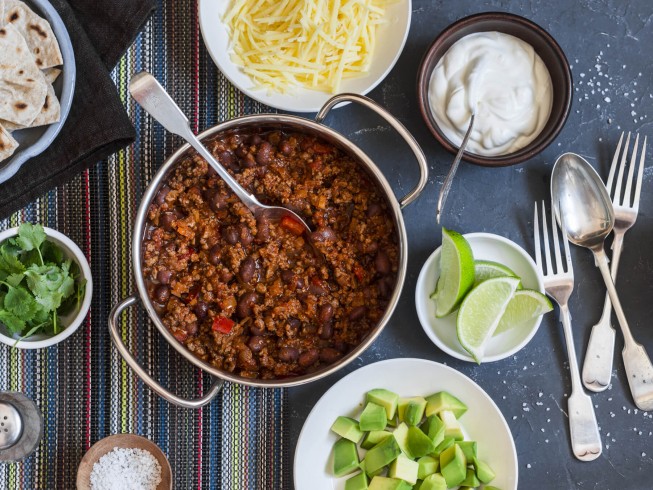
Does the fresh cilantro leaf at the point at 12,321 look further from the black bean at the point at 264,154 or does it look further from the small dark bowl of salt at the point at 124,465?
the black bean at the point at 264,154

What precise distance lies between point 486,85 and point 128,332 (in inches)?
68.5

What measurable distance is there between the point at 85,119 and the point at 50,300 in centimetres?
72

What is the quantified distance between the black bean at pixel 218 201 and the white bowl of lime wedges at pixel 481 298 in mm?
830

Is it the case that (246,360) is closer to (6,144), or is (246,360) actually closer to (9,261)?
(9,261)

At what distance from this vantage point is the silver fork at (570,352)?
10.1ft

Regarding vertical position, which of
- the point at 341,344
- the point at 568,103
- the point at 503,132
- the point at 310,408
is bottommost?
the point at 310,408

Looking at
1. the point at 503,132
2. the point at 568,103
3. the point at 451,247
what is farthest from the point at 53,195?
the point at 568,103

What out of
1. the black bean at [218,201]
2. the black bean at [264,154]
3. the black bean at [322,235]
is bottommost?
the black bean at [218,201]

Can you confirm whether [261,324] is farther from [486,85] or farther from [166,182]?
[486,85]

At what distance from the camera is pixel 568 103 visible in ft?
9.48

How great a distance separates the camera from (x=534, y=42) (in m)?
2.98

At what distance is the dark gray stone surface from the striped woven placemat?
23 centimetres

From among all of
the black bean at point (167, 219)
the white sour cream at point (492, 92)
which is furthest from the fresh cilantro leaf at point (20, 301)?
the white sour cream at point (492, 92)

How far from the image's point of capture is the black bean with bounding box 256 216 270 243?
111 inches
